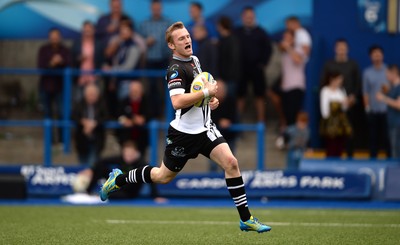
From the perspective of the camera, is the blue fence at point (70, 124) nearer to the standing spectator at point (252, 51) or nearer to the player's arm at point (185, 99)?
the standing spectator at point (252, 51)

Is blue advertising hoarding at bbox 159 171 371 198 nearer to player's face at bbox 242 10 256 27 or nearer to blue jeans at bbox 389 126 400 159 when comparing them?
blue jeans at bbox 389 126 400 159

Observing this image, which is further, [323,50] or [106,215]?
[323,50]

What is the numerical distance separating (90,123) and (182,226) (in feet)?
22.1

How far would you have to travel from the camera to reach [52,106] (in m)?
19.7

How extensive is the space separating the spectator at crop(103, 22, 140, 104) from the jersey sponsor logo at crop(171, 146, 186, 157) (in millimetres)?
8678

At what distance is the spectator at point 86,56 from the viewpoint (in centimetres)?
1939

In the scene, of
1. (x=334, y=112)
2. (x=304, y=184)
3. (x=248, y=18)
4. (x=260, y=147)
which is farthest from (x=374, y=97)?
(x=248, y=18)

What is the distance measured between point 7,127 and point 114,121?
3440 millimetres

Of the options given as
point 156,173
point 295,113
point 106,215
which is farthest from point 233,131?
point 156,173

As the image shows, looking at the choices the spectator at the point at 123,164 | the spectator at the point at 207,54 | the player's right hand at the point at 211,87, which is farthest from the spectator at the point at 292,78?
the player's right hand at the point at 211,87

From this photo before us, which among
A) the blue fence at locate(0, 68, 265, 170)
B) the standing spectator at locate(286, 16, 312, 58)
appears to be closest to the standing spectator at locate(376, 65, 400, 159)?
the standing spectator at locate(286, 16, 312, 58)

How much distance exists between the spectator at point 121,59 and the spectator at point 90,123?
2.14 feet

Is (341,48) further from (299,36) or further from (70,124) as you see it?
(70,124)

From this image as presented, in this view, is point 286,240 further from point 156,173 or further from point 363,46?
point 363,46
